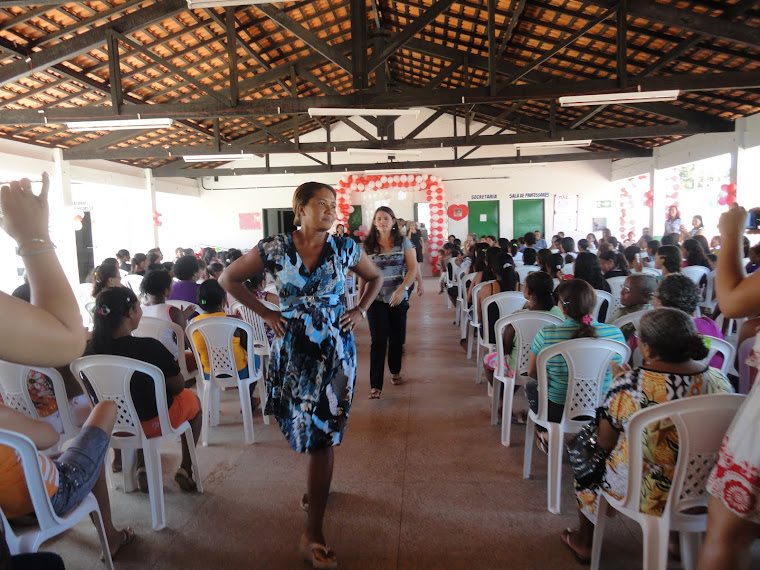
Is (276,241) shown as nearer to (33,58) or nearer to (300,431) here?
(300,431)

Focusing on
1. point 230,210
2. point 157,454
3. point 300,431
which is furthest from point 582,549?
point 230,210

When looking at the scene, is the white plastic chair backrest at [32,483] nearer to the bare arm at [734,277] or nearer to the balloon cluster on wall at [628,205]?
the bare arm at [734,277]

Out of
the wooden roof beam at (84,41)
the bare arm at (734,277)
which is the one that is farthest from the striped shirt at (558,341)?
the wooden roof beam at (84,41)

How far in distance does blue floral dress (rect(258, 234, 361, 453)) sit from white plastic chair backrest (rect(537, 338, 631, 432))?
0.88 metres

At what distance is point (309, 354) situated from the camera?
1.81 meters

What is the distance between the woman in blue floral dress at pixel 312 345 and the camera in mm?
1795

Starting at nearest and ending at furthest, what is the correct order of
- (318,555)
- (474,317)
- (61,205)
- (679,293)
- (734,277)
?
(734,277), (318,555), (679,293), (474,317), (61,205)

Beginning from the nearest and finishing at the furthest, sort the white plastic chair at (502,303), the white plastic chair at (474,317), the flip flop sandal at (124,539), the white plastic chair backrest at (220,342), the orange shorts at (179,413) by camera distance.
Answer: the flip flop sandal at (124,539)
the orange shorts at (179,413)
the white plastic chair backrest at (220,342)
the white plastic chair at (502,303)
the white plastic chair at (474,317)

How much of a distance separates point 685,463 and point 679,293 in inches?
46.0

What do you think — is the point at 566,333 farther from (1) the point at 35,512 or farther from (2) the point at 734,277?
(1) the point at 35,512

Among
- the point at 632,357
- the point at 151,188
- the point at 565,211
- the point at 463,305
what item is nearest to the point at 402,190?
the point at 565,211

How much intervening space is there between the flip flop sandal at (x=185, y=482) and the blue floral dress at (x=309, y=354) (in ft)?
2.76

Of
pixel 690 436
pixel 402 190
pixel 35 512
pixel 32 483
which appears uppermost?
pixel 402 190

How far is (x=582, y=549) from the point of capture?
5.93 feet
